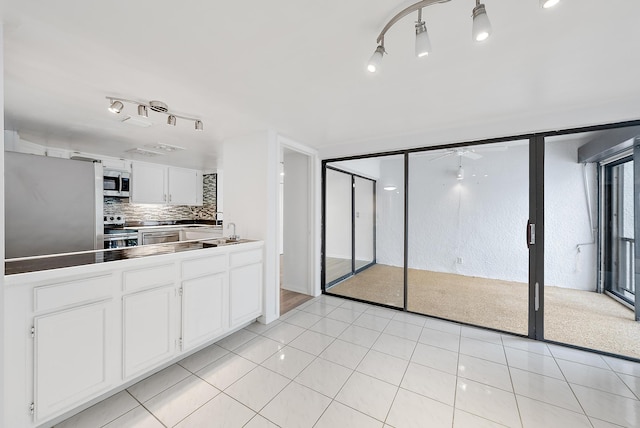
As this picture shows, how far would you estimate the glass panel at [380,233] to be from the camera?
3.65m

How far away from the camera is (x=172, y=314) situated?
2.04m

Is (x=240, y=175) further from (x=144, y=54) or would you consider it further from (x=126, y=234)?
(x=126, y=234)

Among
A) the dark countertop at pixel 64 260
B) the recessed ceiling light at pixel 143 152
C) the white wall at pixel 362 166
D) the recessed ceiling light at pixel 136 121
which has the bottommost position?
the dark countertop at pixel 64 260

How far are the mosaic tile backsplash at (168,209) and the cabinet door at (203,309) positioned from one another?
3430 millimetres

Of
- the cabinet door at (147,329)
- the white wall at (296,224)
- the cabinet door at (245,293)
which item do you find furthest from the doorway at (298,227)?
the cabinet door at (147,329)

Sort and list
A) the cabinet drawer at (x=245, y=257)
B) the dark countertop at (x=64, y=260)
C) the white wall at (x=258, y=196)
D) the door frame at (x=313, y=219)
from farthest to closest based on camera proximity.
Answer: the door frame at (x=313, y=219), the white wall at (x=258, y=196), the cabinet drawer at (x=245, y=257), the dark countertop at (x=64, y=260)

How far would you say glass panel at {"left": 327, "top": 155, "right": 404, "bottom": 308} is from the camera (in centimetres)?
365

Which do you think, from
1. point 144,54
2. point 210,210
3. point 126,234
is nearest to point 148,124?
point 144,54

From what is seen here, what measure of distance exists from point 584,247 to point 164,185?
669cm

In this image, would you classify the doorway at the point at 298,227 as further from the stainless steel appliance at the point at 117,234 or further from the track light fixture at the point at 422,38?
the stainless steel appliance at the point at 117,234

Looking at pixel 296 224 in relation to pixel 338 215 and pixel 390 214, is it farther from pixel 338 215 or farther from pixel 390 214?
pixel 390 214

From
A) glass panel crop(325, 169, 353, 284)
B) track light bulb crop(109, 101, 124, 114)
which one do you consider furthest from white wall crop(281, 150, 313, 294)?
track light bulb crop(109, 101, 124, 114)

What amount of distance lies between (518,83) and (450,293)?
9.29 feet

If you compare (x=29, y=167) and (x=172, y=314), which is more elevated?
(x=29, y=167)
